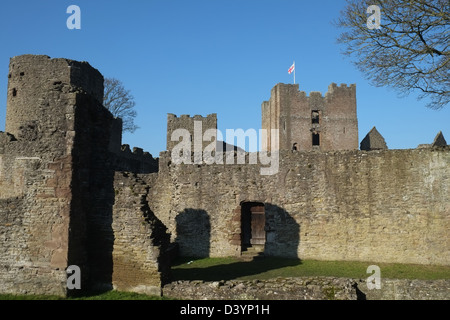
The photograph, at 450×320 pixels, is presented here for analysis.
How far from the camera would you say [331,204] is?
15.2 m

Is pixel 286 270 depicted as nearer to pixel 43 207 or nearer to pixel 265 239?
pixel 265 239

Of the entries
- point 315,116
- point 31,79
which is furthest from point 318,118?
point 31,79

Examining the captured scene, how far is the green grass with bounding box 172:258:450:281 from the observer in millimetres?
11664

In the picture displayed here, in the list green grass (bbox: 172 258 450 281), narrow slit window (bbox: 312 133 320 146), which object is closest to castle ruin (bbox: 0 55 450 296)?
green grass (bbox: 172 258 450 281)

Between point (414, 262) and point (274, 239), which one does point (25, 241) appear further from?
point (414, 262)

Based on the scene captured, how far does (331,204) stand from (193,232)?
20.6 feet

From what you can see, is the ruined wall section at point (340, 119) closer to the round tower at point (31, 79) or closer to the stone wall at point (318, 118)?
the stone wall at point (318, 118)

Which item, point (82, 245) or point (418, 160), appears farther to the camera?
point (418, 160)

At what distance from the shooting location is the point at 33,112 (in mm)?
23234

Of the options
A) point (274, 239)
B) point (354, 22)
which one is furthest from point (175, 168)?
point (354, 22)

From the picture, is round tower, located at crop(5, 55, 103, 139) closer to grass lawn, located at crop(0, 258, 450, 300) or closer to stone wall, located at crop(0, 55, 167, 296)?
stone wall, located at crop(0, 55, 167, 296)

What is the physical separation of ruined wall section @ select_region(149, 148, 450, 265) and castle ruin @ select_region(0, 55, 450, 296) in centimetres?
4

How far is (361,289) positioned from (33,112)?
22.2m

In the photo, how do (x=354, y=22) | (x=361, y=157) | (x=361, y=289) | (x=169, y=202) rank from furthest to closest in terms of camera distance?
(x=169, y=202) → (x=361, y=157) → (x=354, y=22) → (x=361, y=289)
